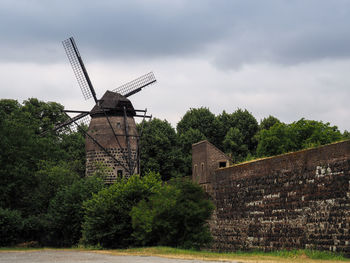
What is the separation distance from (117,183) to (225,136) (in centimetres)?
2924

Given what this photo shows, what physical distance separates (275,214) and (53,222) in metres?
19.2

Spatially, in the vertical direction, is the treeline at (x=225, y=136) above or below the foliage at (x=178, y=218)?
above

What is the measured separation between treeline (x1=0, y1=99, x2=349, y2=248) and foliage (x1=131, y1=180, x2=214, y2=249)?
5 cm

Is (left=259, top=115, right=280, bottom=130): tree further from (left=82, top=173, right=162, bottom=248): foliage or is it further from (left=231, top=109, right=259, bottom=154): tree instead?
(left=82, top=173, right=162, bottom=248): foliage

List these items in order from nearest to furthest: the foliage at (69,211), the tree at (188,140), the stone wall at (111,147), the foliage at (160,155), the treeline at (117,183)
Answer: the treeline at (117,183)
the foliage at (69,211)
the stone wall at (111,147)
the foliage at (160,155)
the tree at (188,140)

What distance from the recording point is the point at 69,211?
123ft

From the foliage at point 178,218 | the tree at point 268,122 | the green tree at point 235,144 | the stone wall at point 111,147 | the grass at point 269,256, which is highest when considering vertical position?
the tree at point 268,122

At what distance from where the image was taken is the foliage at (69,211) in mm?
37156

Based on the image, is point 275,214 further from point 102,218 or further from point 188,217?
point 102,218

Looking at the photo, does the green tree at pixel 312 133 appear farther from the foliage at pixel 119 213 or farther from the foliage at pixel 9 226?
the foliage at pixel 9 226

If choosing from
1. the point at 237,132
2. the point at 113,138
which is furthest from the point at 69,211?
the point at 237,132

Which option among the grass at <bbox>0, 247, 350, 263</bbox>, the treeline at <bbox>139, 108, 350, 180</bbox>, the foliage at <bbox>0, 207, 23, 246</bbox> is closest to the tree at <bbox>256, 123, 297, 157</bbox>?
the treeline at <bbox>139, 108, 350, 180</bbox>

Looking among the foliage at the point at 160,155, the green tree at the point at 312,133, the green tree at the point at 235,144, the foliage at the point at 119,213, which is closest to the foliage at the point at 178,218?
the foliage at the point at 119,213

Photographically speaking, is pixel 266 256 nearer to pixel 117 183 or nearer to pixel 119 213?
pixel 119 213
